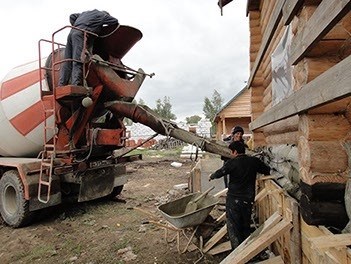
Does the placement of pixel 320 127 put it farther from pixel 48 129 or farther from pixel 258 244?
pixel 48 129

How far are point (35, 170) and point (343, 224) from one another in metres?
5.24

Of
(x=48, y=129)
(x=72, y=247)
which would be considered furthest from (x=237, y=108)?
(x=72, y=247)

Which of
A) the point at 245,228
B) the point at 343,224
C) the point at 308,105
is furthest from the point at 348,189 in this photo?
the point at 245,228

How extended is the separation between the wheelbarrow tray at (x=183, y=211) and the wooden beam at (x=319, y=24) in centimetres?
251

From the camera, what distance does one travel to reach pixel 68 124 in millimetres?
5531

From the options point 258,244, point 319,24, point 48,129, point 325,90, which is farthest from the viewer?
point 48,129

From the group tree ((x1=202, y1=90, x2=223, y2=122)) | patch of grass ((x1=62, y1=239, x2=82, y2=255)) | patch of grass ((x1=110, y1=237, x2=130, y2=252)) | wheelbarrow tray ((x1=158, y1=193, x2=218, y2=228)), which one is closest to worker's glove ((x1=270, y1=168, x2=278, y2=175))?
wheelbarrow tray ((x1=158, y1=193, x2=218, y2=228))

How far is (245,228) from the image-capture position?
393 centimetres

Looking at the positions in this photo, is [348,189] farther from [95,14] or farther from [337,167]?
[95,14]

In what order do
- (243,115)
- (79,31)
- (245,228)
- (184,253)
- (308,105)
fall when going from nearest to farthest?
(308,105)
(245,228)
(184,253)
(79,31)
(243,115)

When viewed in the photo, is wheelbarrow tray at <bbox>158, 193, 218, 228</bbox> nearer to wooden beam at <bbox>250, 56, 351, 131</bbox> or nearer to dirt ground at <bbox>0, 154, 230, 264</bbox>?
dirt ground at <bbox>0, 154, 230, 264</bbox>

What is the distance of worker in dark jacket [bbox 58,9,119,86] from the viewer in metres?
5.06

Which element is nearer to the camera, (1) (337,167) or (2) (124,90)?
(1) (337,167)

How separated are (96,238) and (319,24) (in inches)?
185
